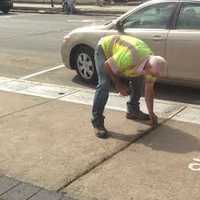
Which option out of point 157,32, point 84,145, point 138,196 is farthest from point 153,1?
point 138,196

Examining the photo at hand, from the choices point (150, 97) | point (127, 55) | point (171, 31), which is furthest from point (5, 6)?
point (127, 55)

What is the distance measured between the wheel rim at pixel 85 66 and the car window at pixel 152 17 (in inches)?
36.5

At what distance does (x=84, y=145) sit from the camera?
5.79 meters

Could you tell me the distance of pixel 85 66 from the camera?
8.79 meters

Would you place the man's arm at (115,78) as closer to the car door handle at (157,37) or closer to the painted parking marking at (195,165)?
the painted parking marking at (195,165)

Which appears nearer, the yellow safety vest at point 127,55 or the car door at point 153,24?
the yellow safety vest at point 127,55

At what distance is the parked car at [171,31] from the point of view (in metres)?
7.55

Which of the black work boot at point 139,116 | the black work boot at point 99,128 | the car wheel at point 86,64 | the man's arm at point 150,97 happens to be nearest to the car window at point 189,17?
the car wheel at point 86,64

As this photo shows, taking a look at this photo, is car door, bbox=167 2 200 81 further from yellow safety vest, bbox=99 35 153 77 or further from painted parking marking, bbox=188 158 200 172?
painted parking marking, bbox=188 158 200 172

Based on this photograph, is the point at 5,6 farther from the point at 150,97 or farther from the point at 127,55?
the point at 127,55

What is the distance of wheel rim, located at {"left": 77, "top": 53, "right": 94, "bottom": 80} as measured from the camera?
28.6 ft

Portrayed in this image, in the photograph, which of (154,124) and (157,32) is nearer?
(154,124)

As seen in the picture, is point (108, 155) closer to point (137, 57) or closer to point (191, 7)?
point (137, 57)

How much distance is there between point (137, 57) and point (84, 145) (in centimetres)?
110
